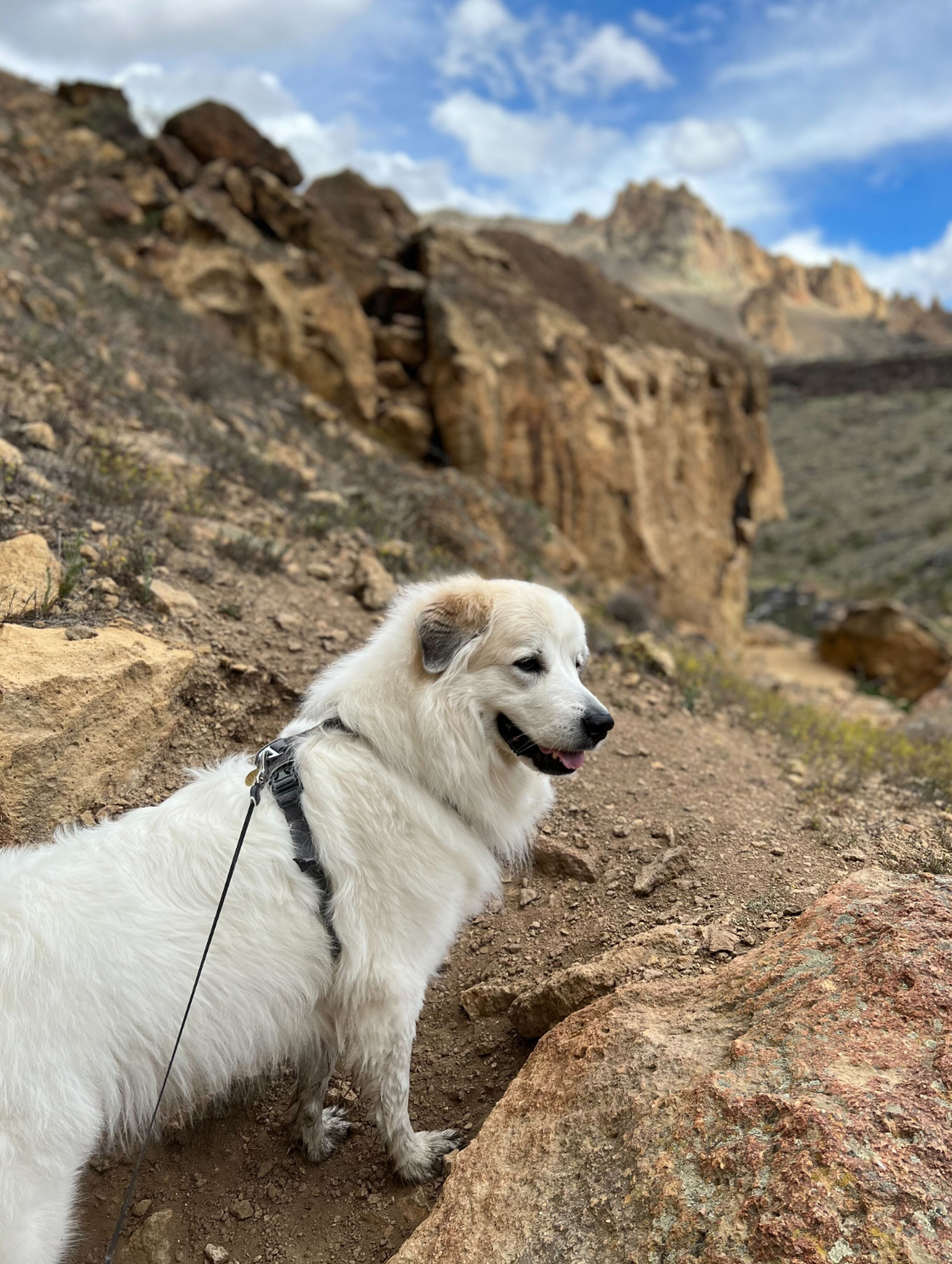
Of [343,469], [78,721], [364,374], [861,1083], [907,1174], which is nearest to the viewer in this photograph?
[907,1174]

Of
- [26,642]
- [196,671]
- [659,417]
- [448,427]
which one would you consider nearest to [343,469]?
[448,427]

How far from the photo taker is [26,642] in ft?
12.3

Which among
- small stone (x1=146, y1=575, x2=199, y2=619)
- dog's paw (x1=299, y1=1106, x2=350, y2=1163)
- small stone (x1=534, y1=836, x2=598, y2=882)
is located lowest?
dog's paw (x1=299, y1=1106, x2=350, y2=1163)

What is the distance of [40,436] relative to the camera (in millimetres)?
5988

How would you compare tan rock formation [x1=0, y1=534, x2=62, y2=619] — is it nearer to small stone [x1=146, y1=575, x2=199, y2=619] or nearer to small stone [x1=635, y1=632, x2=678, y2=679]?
small stone [x1=146, y1=575, x2=199, y2=619]

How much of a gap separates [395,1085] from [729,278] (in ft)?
450

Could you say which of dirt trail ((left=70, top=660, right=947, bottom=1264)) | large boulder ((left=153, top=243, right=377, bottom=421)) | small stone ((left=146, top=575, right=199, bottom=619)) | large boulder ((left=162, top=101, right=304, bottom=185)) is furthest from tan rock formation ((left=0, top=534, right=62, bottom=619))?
large boulder ((left=162, top=101, right=304, bottom=185))

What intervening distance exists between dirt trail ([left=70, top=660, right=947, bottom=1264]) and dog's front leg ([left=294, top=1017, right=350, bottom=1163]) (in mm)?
63

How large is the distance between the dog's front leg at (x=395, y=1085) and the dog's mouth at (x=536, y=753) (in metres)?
0.99

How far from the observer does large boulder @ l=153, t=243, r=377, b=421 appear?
42.9 feet

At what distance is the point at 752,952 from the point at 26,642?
11.2ft

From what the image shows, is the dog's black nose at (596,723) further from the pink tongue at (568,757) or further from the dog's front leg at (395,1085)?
the dog's front leg at (395,1085)

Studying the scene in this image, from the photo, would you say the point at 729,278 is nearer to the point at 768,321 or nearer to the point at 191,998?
the point at 768,321

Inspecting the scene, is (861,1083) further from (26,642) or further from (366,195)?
(366,195)
